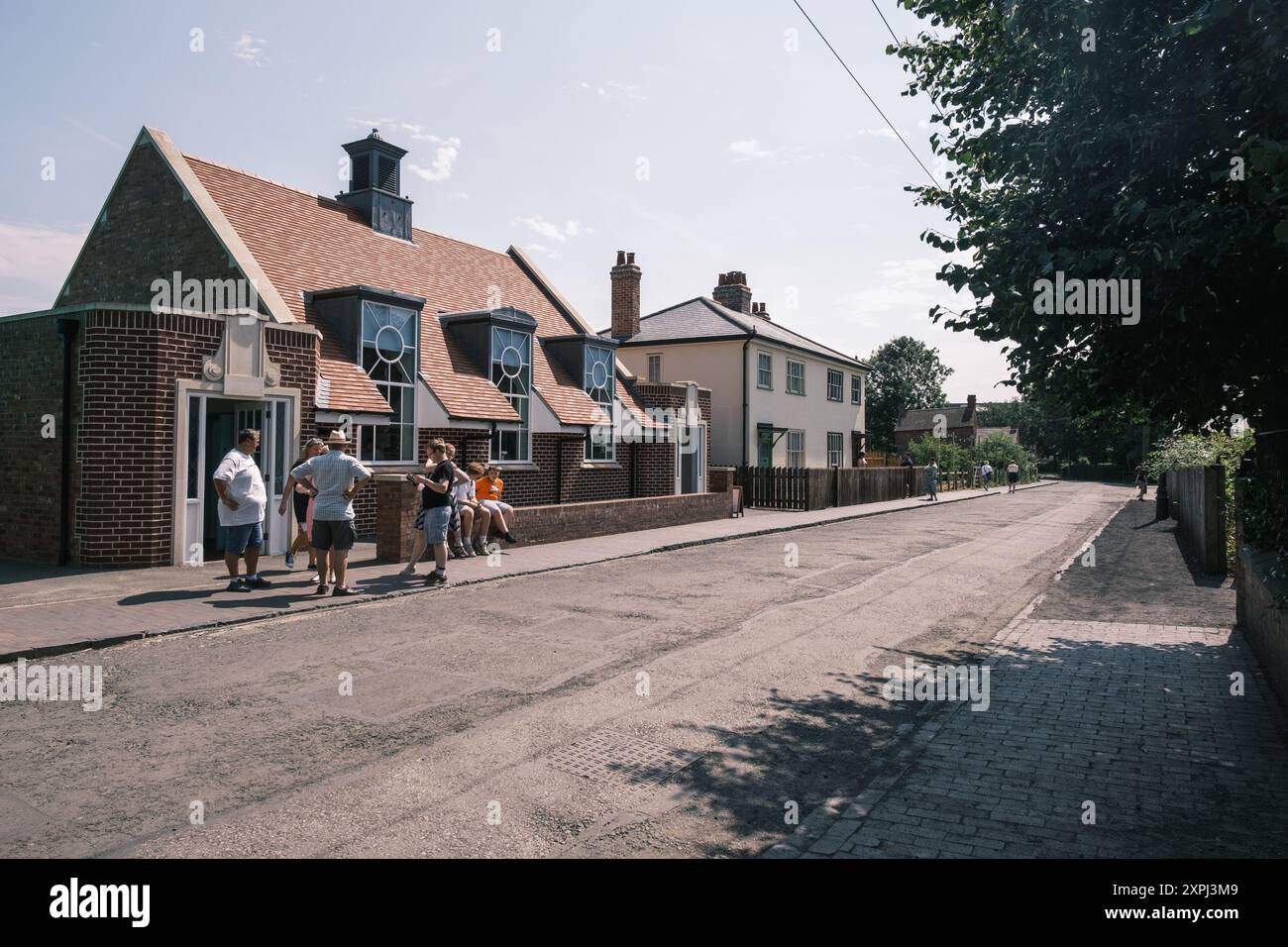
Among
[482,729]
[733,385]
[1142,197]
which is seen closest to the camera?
[482,729]

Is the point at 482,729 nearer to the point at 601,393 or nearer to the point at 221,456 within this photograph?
the point at 221,456

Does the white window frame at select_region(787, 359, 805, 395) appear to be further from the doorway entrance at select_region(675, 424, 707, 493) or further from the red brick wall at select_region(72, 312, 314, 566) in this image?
the red brick wall at select_region(72, 312, 314, 566)

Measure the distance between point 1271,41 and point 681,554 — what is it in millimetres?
11668

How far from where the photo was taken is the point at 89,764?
183 inches

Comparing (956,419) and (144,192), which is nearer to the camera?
(144,192)

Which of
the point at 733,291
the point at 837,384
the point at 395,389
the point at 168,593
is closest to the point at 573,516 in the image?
the point at 395,389

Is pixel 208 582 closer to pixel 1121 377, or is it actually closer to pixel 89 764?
pixel 89 764

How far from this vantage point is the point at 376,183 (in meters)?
21.3

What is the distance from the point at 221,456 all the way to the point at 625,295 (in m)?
18.0

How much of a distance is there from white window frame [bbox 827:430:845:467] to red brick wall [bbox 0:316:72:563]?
104 ft

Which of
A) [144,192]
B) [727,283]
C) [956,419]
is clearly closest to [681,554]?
[144,192]

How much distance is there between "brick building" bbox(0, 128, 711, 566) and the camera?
1195 cm

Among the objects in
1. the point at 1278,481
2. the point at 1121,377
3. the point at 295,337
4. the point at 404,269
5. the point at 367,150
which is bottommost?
the point at 1278,481

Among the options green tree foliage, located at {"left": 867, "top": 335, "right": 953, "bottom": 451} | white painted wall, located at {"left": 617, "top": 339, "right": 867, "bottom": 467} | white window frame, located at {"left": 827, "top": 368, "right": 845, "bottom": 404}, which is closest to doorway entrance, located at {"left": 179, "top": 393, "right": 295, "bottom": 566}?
white painted wall, located at {"left": 617, "top": 339, "right": 867, "bottom": 467}
